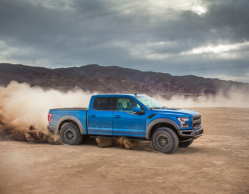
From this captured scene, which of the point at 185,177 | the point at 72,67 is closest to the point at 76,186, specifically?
the point at 185,177

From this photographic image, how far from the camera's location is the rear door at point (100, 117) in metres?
9.17

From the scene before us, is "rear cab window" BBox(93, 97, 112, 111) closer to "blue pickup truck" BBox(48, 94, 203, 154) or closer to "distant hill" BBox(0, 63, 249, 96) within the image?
"blue pickup truck" BBox(48, 94, 203, 154)

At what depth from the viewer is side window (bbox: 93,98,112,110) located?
9.36 m

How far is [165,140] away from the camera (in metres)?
8.31

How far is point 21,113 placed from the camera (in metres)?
16.8

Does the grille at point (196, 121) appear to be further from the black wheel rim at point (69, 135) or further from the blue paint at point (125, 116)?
the black wheel rim at point (69, 135)

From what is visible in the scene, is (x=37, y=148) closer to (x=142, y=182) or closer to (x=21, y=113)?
(x=142, y=182)

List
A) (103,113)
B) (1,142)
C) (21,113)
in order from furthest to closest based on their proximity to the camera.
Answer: (21,113)
(1,142)
(103,113)

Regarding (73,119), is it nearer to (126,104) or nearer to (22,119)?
(126,104)

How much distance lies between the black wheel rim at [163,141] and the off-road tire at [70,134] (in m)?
3.17

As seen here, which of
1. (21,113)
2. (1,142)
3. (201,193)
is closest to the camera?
(201,193)

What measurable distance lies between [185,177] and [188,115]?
268cm

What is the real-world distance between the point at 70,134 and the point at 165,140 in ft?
12.6

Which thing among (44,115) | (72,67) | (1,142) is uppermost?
(72,67)
